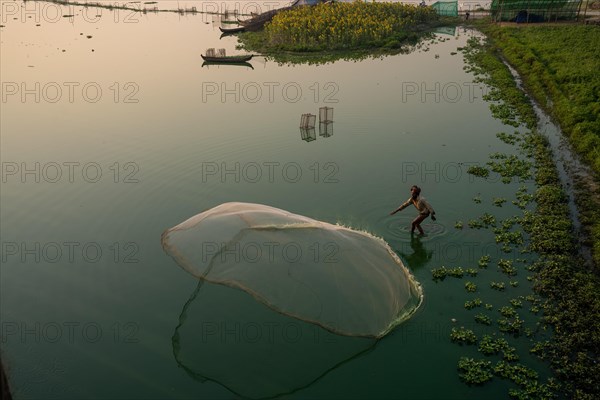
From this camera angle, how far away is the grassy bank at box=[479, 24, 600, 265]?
501 inches

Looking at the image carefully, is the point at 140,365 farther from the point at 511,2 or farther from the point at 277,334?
the point at 511,2

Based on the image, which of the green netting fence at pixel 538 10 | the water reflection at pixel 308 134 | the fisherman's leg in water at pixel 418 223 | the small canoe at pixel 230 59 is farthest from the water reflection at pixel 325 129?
the green netting fence at pixel 538 10

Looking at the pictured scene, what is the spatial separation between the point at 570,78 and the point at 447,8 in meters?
22.0

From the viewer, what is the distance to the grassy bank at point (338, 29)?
3077 cm

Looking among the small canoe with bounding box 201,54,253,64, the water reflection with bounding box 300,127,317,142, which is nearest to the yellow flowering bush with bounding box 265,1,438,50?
the small canoe with bounding box 201,54,253,64


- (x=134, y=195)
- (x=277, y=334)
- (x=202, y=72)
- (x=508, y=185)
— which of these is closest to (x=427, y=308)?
(x=277, y=334)

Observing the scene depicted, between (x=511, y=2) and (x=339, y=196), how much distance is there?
28.7 metres

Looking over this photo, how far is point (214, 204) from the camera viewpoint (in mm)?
12891

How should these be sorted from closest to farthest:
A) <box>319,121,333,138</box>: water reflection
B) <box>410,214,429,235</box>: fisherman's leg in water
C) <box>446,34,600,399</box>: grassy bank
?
1. <box>446,34,600,399</box>: grassy bank
2. <box>410,214,429,235</box>: fisherman's leg in water
3. <box>319,121,333,138</box>: water reflection

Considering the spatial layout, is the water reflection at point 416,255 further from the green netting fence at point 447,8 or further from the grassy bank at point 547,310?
the green netting fence at point 447,8

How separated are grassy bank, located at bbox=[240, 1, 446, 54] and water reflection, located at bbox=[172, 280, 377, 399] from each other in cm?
2408

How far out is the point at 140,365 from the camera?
8039 mm

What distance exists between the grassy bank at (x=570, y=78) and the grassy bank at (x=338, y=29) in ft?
20.8

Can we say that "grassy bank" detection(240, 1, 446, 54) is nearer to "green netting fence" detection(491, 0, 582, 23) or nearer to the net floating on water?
"green netting fence" detection(491, 0, 582, 23)
